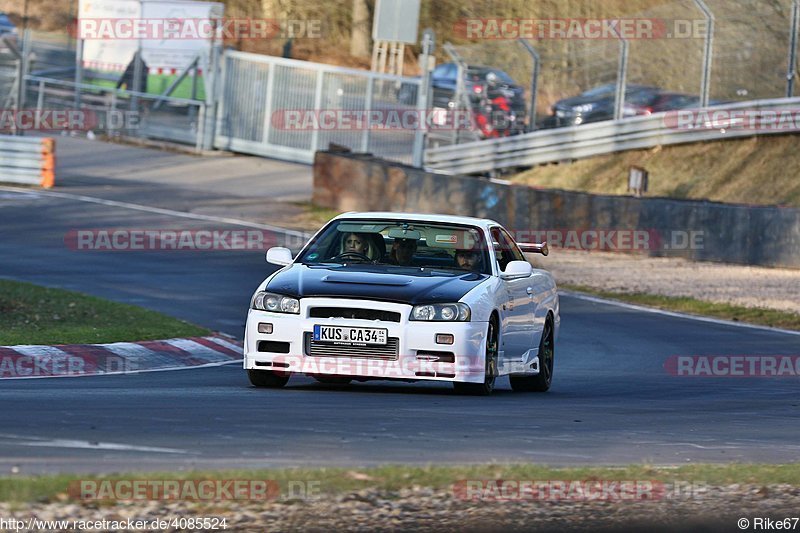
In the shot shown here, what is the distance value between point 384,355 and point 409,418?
1.19 m

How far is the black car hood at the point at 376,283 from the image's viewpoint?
10.0 meters

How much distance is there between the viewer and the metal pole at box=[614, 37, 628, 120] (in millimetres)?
29828

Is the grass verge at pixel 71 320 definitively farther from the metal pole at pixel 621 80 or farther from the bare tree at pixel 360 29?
the bare tree at pixel 360 29

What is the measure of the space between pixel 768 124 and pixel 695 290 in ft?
30.1

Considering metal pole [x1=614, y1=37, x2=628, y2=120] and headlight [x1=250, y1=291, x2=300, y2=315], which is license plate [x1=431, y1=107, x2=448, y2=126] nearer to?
metal pole [x1=614, y1=37, x2=628, y2=120]

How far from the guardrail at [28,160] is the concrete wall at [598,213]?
590 centimetres

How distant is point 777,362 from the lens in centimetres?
1492

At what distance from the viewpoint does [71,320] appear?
569 inches

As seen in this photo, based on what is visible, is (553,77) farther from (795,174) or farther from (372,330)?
(372,330)

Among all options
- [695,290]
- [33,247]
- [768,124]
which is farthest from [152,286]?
[768,124]

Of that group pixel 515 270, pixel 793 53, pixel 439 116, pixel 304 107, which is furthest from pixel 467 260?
pixel 304 107

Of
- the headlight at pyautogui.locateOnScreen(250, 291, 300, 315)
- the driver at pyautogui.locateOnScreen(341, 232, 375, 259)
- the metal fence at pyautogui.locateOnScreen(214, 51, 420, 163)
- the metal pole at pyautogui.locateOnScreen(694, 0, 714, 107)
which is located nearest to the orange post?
the metal fence at pyautogui.locateOnScreen(214, 51, 420, 163)

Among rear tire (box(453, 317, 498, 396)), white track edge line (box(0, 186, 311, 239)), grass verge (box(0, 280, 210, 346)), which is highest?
rear tire (box(453, 317, 498, 396))

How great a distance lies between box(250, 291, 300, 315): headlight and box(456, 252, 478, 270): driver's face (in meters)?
1.52
